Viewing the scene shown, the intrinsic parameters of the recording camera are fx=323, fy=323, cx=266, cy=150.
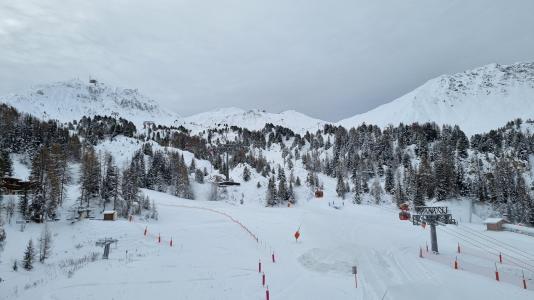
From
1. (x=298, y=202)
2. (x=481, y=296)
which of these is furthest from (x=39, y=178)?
(x=298, y=202)

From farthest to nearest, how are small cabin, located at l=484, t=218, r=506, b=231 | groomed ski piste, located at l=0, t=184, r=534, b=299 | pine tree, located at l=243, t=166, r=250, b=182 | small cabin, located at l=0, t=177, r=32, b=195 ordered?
pine tree, located at l=243, t=166, r=250, b=182 < small cabin, located at l=484, t=218, r=506, b=231 < small cabin, located at l=0, t=177, r=32, b=195 < groomed ski piste, located at l=0, t=184, r=534, b=299

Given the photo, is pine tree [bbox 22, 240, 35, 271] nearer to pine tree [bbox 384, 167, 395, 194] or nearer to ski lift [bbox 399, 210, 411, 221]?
ski lift [bbox 399, 210, 411, 221]

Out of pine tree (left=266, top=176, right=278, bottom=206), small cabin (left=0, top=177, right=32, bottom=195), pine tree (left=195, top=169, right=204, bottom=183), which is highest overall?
pine tree (left=195, top=169, right=204, bottom=183)

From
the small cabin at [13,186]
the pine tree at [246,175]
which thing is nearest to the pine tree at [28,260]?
the small cabin at [13,186]

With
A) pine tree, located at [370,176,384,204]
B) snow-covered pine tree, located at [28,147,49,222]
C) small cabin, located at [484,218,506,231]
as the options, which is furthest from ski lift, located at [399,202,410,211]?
snow-covered pine tree, located at [28,147,49,222]

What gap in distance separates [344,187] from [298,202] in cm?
1528

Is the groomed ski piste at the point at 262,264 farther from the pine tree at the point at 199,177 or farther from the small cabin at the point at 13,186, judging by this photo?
the pine tree at the point at 199,177

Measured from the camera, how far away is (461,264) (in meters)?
29.6

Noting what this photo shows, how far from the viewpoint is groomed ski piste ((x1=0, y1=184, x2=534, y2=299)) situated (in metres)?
19.2

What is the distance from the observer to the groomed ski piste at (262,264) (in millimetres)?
19250

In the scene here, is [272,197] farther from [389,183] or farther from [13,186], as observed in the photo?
[13,186]

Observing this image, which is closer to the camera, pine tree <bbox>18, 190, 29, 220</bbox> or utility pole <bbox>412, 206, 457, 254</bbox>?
utility pole <bbox>412, 206, 457, 254</bbox>

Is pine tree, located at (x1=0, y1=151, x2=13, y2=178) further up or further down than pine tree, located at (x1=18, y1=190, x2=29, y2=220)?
further up

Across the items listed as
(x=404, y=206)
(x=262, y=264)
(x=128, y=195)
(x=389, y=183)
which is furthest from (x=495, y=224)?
(x=128, y=195)
